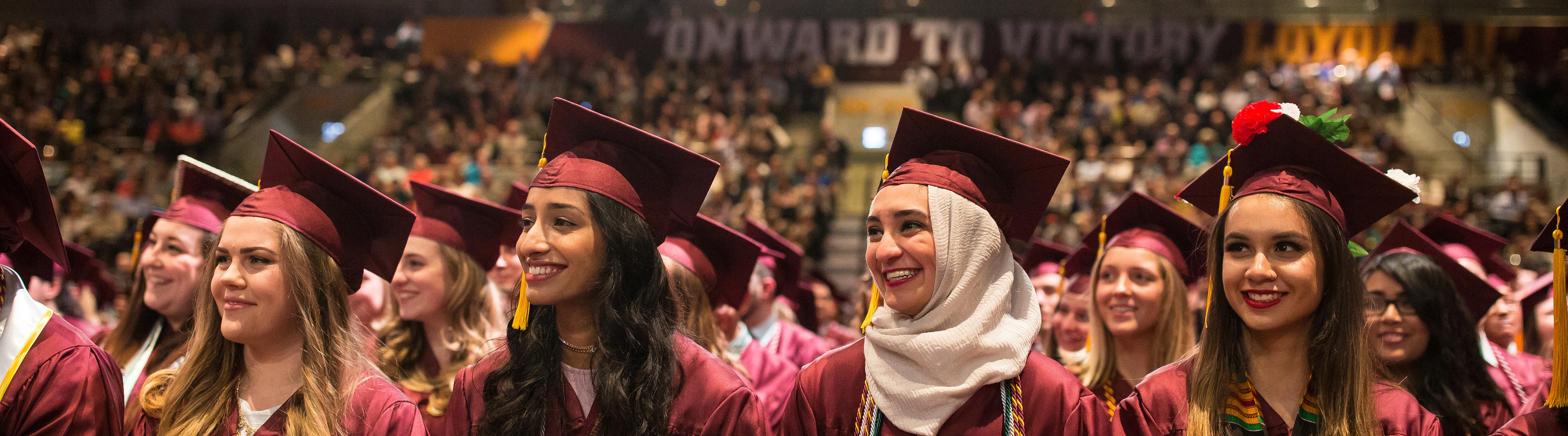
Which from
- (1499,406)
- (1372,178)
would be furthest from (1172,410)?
(1499,406)

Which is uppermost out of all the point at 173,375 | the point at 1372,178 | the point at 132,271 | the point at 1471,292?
the point at 1372,178

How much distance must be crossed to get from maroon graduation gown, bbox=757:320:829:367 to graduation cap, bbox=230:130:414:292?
2.77m

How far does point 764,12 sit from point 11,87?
1235 cm

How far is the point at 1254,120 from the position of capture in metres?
2.63

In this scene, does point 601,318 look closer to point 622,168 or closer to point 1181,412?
point 622,168

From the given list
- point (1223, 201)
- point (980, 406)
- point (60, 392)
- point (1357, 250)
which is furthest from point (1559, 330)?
point (60, 392)

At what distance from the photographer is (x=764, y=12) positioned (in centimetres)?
2084

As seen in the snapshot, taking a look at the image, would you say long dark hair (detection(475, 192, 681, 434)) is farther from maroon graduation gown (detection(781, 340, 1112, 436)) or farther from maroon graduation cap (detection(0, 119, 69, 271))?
maroon graduation cap (detection(0, 119, 69, 271))

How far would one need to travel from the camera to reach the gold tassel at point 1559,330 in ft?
8.77

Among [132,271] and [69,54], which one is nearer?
[132,271]

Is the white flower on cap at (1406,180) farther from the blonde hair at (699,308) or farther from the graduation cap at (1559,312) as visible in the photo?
the blonde hair at (699,308)

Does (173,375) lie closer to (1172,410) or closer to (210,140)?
(1172,410)

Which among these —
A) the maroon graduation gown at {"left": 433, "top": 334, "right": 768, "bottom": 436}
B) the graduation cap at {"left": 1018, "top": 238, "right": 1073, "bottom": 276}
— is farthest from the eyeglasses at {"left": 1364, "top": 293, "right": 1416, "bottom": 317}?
the maroon graduation gown at {"left": 433, "top": 334, "right": 768, "bottom": 436}

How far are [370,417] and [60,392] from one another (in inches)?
27.0
